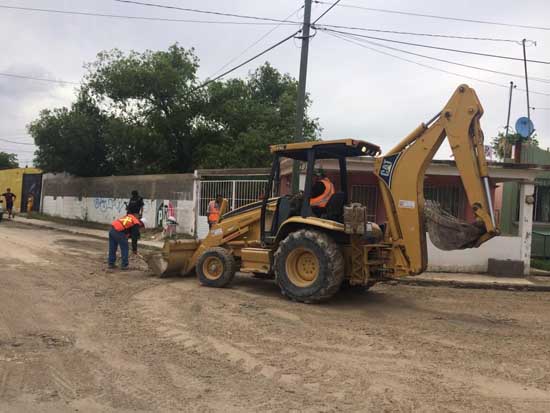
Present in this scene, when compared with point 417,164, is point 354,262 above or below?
below

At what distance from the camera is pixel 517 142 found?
16844 mm

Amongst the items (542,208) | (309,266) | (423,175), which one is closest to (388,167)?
(423,175)

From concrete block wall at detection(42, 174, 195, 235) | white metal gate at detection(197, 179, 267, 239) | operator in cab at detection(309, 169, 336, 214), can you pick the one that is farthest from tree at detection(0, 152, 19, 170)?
operator in cab at detection(309, 169, 336, 214)

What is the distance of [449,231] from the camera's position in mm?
7613

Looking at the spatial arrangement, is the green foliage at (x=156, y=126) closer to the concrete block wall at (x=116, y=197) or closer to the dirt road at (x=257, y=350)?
the concrete block wall at (x=116, y=197)

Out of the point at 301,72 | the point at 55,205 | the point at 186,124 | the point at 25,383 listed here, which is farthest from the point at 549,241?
the point at 55,205

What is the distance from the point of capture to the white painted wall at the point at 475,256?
1309cm

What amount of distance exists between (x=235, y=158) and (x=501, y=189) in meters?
12.4

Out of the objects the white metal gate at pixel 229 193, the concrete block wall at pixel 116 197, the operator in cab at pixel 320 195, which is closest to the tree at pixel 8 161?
the concrete block wall at pixel 116 197

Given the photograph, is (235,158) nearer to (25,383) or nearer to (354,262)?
(354,262)

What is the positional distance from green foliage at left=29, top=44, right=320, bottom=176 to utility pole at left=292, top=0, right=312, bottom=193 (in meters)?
12.0

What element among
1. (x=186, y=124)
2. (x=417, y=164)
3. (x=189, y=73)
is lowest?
(x=417, y=164)

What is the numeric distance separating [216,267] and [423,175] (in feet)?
13.2

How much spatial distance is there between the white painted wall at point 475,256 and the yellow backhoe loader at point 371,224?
485 centimetres
